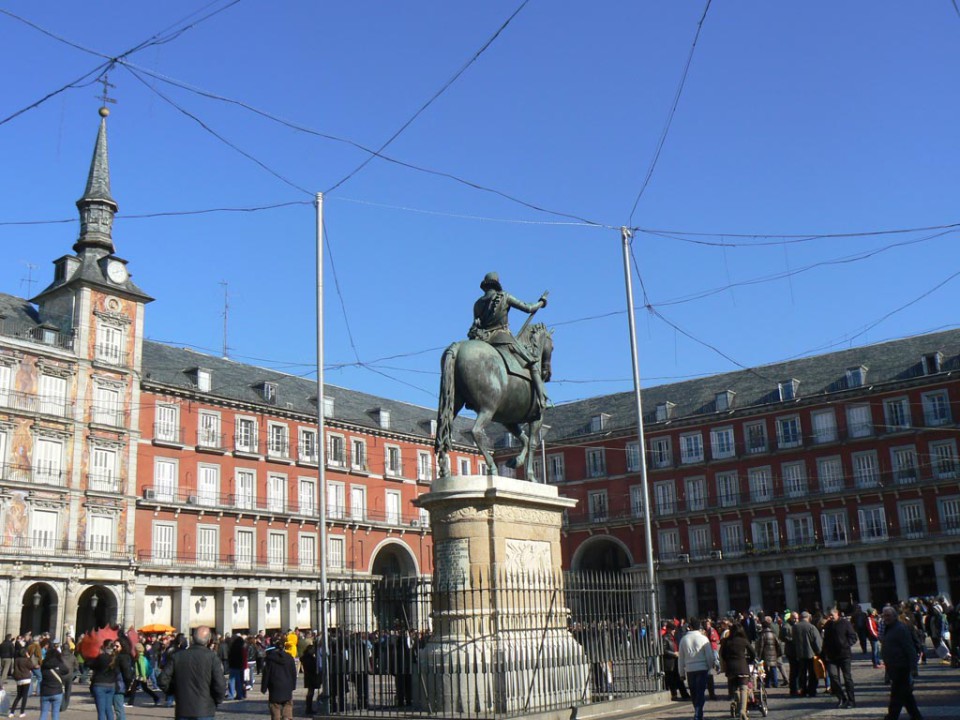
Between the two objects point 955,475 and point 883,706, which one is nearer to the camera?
point 883,706

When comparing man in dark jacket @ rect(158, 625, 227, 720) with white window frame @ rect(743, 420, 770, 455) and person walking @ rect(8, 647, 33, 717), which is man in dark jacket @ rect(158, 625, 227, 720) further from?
white window frame @ rect(743, 420, 770, 455)

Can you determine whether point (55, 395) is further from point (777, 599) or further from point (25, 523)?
point (777, 599)

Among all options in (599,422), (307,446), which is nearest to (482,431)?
(307,446)

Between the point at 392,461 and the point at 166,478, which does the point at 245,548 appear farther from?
the point at 392,461

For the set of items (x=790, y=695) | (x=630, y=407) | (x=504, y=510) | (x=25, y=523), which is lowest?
(x=790, y=695)

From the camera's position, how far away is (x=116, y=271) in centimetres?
4616

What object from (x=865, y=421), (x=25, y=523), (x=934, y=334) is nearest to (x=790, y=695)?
(x=25, y=523)

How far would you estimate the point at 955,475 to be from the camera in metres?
48.9

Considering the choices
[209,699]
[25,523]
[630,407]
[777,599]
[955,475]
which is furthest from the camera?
[630,407]

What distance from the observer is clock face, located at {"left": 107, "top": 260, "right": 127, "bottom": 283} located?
45.8 meters

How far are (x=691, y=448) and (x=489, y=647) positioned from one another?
46211mm

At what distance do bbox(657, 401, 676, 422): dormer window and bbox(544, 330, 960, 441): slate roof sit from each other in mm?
293

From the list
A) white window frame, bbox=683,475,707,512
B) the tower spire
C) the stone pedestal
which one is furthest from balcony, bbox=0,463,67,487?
white window frame, bbox=683,475,707,512

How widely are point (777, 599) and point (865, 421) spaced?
35.0 feet
